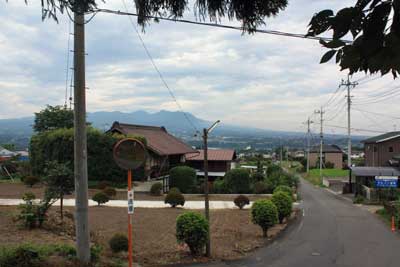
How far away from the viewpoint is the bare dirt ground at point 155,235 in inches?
438

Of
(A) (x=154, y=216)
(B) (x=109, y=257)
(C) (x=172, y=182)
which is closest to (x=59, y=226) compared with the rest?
(B) (x=109, y=257)

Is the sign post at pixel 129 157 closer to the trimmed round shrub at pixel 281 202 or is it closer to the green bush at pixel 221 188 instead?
the trimmed round shrub at pixel 281 202

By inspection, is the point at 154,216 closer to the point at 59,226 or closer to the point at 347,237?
the point at 59,226

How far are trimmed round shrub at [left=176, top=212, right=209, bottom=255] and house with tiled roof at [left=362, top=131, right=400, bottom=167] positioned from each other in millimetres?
41497

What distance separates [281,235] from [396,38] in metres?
16.5

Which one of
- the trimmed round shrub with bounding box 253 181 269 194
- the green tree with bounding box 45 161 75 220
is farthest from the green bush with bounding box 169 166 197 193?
the green tree with bounding box 45 161 75 220

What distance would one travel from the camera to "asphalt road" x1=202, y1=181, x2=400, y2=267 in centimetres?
1247

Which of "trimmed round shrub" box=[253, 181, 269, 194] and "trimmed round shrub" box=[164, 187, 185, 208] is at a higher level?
"trimmed round shrub" box=[164, 187, 185, 208]

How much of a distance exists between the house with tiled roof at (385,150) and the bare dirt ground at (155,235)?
34753 millimetres

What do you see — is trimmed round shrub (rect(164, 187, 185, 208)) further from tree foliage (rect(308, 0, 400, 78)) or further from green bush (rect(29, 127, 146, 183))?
tree foliage (rect(308, 0, 400, 78))

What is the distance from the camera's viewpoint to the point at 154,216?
2002 cm

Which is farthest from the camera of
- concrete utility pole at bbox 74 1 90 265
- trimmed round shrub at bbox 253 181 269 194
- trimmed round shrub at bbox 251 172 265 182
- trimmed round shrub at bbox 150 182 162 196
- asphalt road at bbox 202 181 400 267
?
trimmed round shrub at bbox 251 172 265 182

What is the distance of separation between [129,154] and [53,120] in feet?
144

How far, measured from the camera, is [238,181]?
1507 inches
